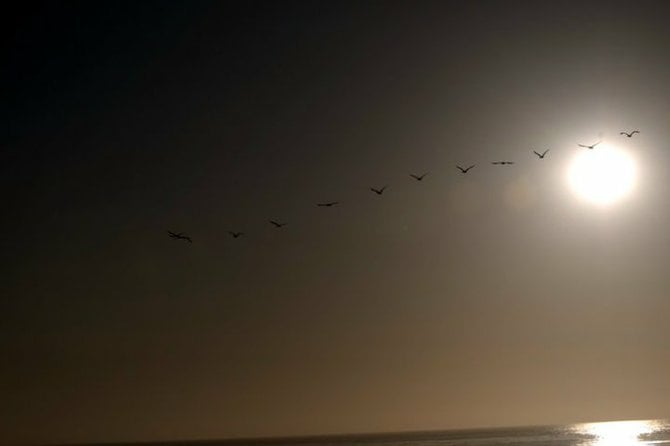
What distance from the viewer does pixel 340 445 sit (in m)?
149

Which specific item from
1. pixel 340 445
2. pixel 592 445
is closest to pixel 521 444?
pixel 592 445

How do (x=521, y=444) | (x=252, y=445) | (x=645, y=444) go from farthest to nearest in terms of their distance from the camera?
(x=252, y=445), (x=521, y=444), (x=645, y=444)

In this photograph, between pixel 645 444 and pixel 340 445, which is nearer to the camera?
pixel 645 444

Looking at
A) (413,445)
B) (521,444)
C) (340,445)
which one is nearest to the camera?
(521,444)

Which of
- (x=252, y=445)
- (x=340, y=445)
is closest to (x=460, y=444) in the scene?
(x=340, y=445)

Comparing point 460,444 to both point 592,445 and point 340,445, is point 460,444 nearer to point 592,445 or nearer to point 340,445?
point 592,445

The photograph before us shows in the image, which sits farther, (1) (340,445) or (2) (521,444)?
(1) (340,445)

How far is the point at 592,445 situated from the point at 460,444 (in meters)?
25.8

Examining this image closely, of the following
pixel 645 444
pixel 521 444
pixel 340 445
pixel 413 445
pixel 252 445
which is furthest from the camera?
pixel 252 445

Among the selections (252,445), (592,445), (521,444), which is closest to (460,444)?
(521,444)

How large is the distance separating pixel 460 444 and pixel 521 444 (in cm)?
985

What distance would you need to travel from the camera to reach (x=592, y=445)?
324ft

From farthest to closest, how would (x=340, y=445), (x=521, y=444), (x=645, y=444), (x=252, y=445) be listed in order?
1. (x=252, y=445)
2. (x=340, y=445)
3. (x=521, y=444)
4. (x=645, y=444)

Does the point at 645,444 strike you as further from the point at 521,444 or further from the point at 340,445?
the point at 340,445
